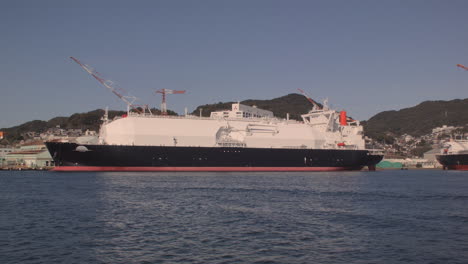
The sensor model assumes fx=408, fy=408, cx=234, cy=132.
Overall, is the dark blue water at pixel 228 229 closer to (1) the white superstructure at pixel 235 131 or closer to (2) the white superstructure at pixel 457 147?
(1) the white superstructure at pixel 235 131

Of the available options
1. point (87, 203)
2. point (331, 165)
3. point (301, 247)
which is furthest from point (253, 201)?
point (331, 165)

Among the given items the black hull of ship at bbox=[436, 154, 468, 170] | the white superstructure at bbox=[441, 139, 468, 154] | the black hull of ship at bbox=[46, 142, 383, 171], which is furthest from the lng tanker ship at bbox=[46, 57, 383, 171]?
the white superstructure at bbox=[441, 139, 468, 154]

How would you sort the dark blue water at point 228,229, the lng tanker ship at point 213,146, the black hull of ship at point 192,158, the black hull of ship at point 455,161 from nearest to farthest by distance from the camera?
the dark blue water at point 228,229
the black hull of ship at point 192,158
the lng tanker ship at point 213,146
the black hull of ship at point 455,161

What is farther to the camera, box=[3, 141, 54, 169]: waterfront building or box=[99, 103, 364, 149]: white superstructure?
box=[3, 141, 54, 169]: waterfront building

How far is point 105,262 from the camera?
49.2 feet

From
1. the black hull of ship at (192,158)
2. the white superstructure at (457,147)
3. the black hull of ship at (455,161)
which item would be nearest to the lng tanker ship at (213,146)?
the black hull of ship at (192,158)

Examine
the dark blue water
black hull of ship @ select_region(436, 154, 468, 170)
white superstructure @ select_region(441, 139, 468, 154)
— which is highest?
white superstructure @ select_region(441, 139, 468, 154)

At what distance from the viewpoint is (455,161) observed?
108188 millimetres

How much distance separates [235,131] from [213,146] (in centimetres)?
639

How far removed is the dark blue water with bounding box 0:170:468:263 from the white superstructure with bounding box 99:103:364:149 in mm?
35885

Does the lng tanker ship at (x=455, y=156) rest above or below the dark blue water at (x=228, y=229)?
above

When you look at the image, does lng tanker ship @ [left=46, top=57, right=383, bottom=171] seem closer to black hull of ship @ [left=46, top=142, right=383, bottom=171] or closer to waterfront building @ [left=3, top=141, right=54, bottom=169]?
black hull of ship @ [left=46, top=142, right=383, bottom=171]

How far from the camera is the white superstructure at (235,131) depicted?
7044cm

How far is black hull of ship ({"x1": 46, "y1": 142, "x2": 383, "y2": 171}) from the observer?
2606 inches
